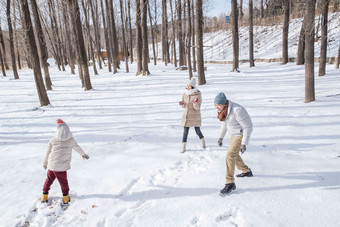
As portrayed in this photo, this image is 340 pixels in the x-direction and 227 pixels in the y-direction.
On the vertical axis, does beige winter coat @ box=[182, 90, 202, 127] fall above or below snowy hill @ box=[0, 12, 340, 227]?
above

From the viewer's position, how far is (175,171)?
4.59m

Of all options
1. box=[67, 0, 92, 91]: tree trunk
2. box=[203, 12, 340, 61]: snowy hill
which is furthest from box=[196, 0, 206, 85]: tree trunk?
box=[203, 12, 340, 61]: snowy hill

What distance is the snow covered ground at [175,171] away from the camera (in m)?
3.28

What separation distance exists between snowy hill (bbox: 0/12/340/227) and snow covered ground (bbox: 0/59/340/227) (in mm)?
18

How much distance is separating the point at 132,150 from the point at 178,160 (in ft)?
4.71

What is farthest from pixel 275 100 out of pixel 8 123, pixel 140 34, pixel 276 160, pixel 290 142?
pixel 140 34

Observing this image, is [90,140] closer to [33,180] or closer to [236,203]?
[33,180]

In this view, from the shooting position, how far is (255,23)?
37.9m

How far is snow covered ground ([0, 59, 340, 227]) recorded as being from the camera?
3281 millimetres

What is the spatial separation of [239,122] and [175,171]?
1.84 meters

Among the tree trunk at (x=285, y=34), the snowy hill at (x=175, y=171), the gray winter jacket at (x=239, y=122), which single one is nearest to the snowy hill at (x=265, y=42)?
the tree trunk at (x=285, y=34)

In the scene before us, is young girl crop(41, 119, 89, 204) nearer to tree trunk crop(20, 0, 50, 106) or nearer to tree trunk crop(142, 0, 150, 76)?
tree trunk crop(20, 0, 50, 106)

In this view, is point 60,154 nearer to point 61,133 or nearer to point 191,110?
point 61,133

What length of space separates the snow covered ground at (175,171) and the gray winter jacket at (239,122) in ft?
3.32
